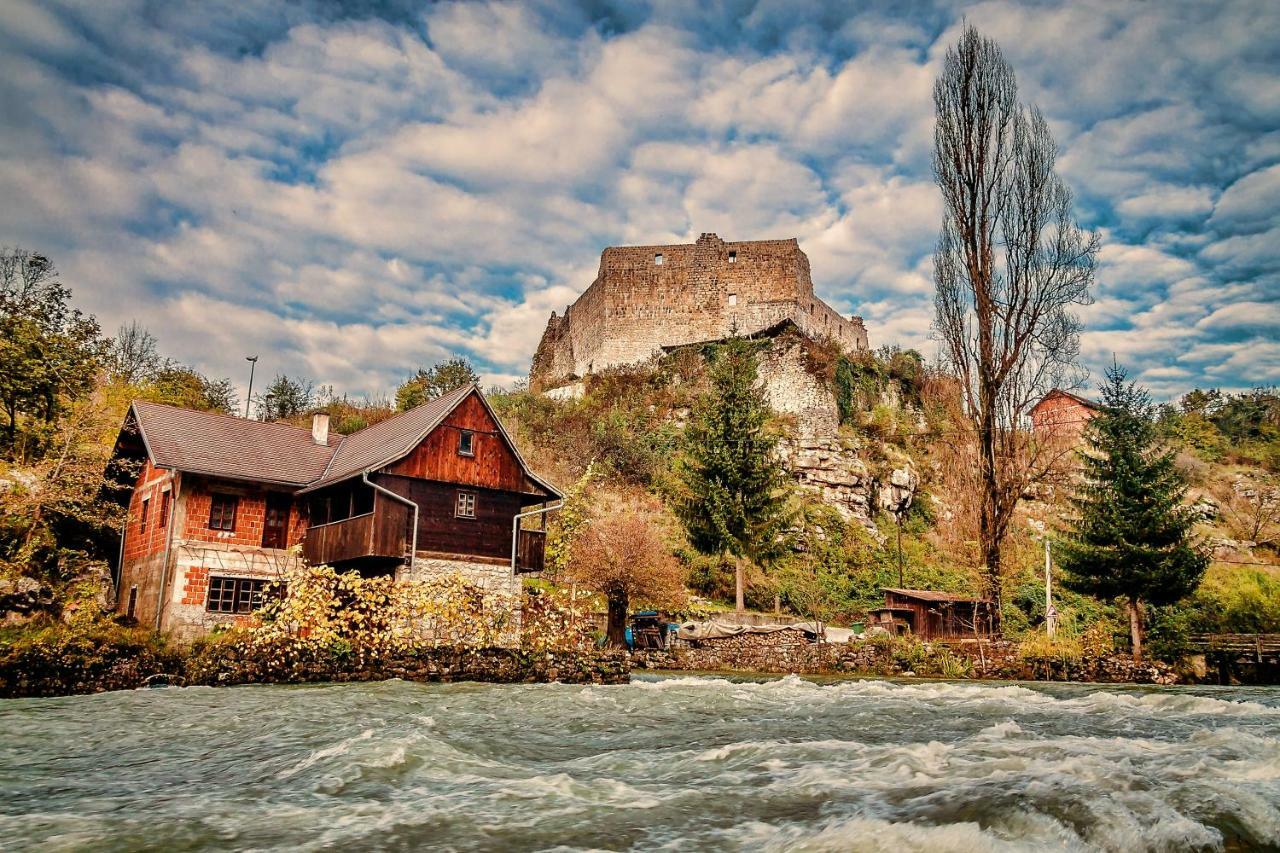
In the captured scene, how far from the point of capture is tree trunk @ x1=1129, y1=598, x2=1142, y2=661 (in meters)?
22.6

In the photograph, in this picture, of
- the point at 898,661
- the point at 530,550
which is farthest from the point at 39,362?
the point at 898,661

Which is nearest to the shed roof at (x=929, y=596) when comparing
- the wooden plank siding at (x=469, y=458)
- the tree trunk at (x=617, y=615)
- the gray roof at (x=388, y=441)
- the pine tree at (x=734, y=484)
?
the pine tree at (x=734, y=484)

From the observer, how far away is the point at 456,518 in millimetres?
24203

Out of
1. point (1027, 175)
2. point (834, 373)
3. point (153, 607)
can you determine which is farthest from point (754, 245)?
point (153, 607)

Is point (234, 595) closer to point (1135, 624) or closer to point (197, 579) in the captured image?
point (197, 579)

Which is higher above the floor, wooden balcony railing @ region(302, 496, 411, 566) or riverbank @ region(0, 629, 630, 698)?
wooden balcony railing @ region(302, 496, 411, 566)

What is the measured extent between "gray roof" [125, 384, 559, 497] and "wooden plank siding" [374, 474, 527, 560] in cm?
99

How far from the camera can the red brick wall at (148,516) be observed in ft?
73.5

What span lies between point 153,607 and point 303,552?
154 inches

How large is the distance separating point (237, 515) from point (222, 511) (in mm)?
437

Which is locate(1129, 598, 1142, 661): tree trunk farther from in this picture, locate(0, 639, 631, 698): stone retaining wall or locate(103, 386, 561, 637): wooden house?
locate(103, 386, 561, 637): wooden house

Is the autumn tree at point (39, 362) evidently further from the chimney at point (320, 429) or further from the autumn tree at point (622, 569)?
the autumn tree at point (622, 569)

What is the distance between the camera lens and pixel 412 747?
7.57 metres

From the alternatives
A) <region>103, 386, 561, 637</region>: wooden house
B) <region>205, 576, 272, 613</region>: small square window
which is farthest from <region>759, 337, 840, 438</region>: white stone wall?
<region>205, 576, 272, 613</region>: small square window
